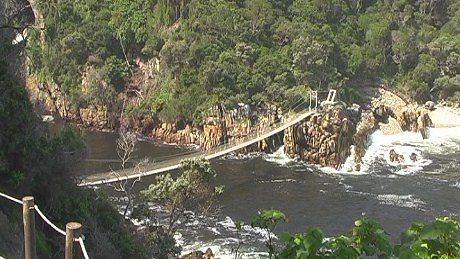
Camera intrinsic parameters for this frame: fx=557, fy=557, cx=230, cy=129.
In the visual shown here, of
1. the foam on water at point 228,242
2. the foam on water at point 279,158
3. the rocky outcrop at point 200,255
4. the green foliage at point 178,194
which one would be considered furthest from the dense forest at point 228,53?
the rocky outcrop at point 200,255

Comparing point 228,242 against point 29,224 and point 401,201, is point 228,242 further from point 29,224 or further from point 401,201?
point 29,224

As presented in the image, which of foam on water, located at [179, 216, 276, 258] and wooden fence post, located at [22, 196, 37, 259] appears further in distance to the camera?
foam on water, located at [179, 216, 276, 258]

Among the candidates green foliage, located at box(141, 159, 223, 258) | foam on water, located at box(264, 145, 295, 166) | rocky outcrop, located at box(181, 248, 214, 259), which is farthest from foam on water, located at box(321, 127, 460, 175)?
rocky outcrop, located at box(181, 248, 214, 259)

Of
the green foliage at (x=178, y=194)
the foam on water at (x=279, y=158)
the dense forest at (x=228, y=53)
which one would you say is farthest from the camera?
the dense forest at (x=228, y=53)

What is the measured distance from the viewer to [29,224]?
10.6 ft

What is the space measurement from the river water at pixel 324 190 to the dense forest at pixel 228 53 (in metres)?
3.98

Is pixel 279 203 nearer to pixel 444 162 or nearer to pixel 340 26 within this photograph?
pixel 444 162

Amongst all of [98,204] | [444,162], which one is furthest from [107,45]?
[98,204]

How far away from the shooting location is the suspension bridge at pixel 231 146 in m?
18.8

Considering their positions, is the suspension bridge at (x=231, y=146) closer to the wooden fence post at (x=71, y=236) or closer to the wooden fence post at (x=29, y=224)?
the wooden fence post at (x=29, y=224)

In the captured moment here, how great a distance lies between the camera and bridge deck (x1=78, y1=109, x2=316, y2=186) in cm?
1777

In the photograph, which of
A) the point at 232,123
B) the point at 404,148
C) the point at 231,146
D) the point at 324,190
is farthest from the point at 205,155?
the point at 404,148

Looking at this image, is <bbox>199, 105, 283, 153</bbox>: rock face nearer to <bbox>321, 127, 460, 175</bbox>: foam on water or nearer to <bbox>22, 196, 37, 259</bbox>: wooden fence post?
<bbox>321, 127, 460, 175</bbox>: foam on water

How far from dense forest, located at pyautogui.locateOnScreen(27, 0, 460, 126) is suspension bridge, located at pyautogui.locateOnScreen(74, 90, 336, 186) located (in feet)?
4.51
